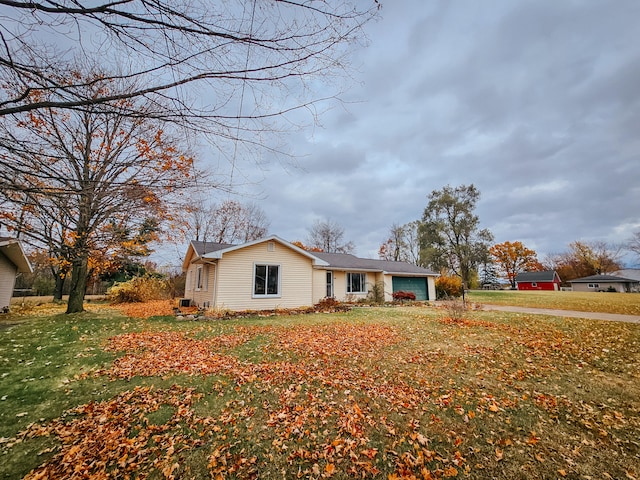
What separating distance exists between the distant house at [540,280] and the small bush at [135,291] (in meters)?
61.9

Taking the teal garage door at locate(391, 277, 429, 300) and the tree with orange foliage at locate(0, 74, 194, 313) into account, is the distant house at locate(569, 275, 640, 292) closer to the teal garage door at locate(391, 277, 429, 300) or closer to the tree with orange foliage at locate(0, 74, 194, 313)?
the teal garage door at locate(391, 277, 429, 300)

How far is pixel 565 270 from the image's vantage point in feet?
181

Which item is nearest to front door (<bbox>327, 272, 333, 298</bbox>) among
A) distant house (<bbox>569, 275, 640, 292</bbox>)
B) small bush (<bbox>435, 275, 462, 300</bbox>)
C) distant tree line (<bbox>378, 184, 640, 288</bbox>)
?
small bush (<bbox>435, 275, 462, 300</bbox>)

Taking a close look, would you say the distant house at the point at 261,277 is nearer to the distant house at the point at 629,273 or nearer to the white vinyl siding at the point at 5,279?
the white vinyl siding at the point at 5,279

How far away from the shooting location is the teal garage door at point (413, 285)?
22052 mm

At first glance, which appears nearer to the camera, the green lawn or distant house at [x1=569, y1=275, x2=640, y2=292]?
the green lawn

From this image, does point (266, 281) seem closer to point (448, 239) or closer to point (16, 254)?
point (16, 254)

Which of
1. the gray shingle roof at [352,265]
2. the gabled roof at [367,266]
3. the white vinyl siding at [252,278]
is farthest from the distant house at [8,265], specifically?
the gabled roof at [367,266]

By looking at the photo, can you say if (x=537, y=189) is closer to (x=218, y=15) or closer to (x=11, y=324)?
(x=218, y=15)

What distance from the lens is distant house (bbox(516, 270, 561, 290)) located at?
47.8m

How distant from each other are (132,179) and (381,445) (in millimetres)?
4062

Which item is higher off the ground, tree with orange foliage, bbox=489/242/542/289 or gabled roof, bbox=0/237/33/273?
tree with orange foliage, bbox=489/242/542/289

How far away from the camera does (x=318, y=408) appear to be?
371 cm

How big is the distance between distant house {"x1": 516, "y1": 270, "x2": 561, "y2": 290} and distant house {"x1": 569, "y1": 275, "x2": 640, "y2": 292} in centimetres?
560
